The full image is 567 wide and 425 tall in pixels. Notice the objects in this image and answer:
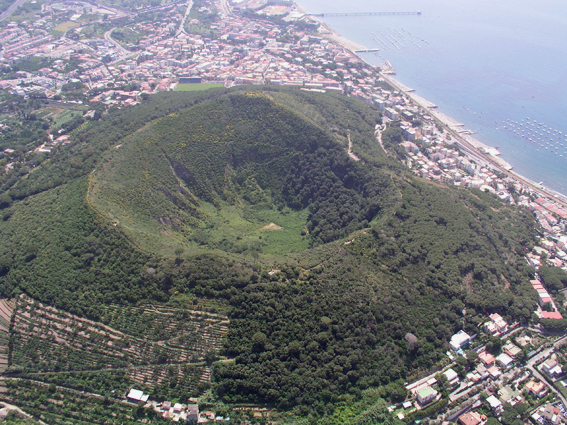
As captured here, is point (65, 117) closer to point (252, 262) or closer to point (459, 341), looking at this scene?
point (252, 262)

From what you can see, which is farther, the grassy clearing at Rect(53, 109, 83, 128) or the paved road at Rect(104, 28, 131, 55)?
the paved road at Rect(104, 28, 131, 55)

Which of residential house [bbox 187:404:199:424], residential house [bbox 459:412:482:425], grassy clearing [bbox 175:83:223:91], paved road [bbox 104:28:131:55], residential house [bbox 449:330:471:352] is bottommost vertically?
residential house [bbox 187:404:199:424]

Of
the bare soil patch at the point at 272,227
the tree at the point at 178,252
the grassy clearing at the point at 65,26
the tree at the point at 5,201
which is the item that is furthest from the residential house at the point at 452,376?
the grassy clearing at the point at 65,26

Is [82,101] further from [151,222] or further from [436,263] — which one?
[436,263]

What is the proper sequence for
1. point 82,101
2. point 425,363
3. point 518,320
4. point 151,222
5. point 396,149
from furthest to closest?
1. point 82,101
2. point 396,149
3. point 151,222
4. point 518,320
5. point 425,363

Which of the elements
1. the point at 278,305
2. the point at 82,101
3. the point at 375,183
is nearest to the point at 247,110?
the point at 375,183

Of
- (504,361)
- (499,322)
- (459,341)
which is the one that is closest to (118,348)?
(459,341)

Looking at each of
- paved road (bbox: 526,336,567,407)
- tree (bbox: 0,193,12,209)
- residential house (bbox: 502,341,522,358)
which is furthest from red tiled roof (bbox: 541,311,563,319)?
tree (bbox: 0,193,12,209)

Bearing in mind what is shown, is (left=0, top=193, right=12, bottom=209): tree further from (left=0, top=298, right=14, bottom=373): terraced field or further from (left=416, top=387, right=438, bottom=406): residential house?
(left=416, top=387, right=438, bottom=406): residential house
